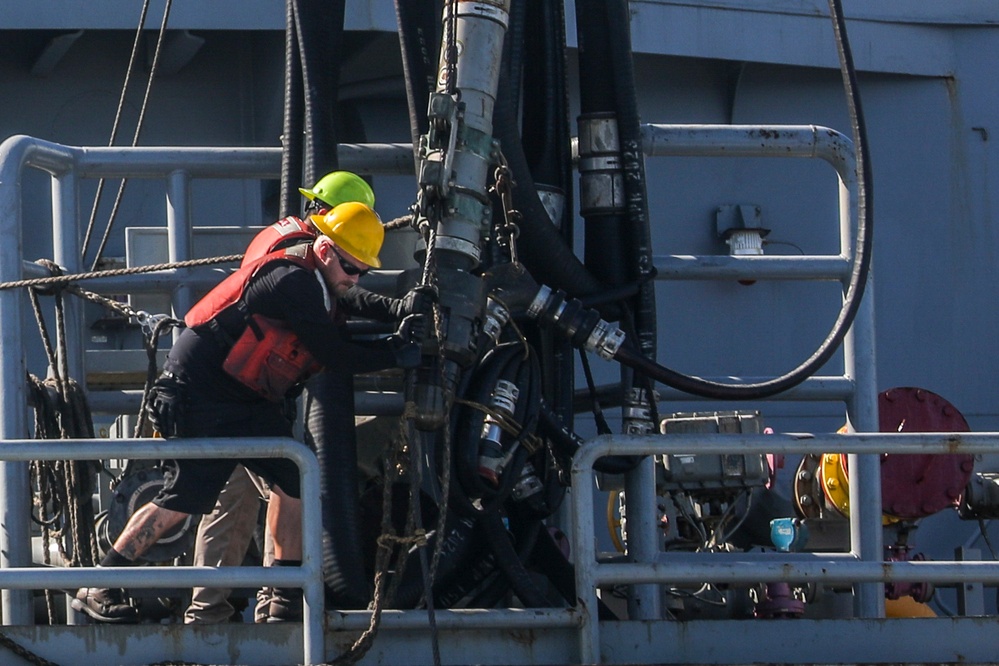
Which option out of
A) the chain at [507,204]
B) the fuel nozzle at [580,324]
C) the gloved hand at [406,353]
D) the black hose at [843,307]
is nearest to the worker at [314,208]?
the chain at [507,204]

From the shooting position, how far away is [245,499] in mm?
3953

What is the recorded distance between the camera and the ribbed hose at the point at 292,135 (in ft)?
12.9

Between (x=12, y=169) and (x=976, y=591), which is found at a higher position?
(x=12, y=169)

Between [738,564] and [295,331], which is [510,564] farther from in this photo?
[295,331]

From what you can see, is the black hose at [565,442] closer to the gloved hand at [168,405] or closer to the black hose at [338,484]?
the black hose at [338,484]

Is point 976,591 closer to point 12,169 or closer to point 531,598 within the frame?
point 531,598

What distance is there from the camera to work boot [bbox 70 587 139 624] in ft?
12.5

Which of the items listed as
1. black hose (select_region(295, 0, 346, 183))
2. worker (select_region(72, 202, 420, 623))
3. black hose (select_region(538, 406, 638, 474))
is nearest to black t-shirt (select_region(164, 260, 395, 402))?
worker (select_region(72, 202, 420, 623))

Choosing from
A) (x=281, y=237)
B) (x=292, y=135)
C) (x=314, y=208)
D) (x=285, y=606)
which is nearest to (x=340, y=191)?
(x=314, y=208)

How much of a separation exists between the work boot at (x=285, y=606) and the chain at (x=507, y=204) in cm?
116

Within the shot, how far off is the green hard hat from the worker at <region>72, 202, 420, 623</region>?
0.07 meters

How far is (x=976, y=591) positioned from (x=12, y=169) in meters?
3.50

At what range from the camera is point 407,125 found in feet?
22.6

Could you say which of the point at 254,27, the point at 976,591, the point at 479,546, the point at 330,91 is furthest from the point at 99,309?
the point at 976,591
